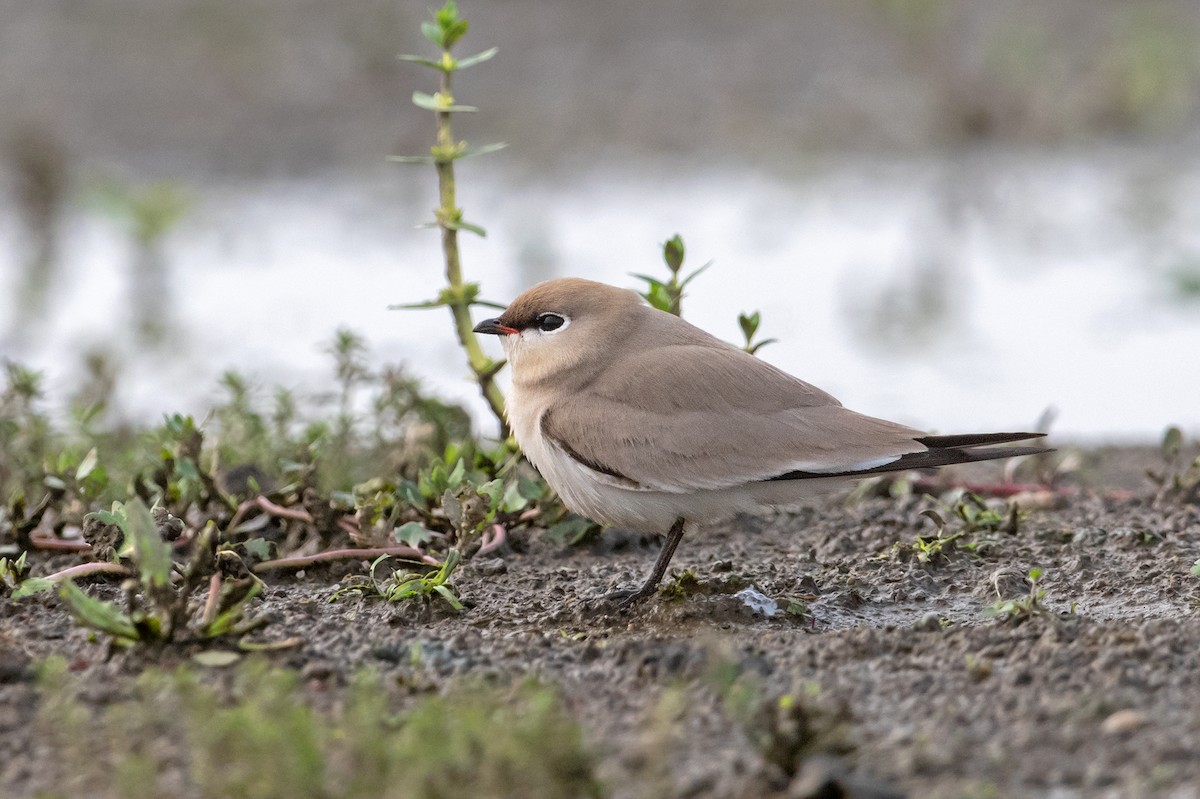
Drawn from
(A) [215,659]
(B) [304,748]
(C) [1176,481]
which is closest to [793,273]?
(C) [1176,481]

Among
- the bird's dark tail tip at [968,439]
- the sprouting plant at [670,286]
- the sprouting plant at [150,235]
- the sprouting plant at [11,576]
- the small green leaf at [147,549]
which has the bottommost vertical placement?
the sprouting plant at [11,576]

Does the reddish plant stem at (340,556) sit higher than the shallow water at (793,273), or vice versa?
the shallow water at (793,273)

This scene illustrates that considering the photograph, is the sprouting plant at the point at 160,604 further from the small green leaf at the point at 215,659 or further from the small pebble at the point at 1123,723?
the small pebble at the point at 1123,723

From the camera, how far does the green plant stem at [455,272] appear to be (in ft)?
14.6

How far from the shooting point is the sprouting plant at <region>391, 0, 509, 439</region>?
434 cm

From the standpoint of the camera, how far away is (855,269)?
9367 mm

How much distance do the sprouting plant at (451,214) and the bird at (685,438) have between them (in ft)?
1.69

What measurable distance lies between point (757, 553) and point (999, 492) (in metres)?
0.91

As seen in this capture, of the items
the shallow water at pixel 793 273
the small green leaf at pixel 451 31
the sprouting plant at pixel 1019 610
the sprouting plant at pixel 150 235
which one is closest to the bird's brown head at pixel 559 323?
the small green leaf at pixel 451 31

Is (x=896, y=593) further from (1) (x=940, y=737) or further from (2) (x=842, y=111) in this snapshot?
(2) (x=842, y=111)

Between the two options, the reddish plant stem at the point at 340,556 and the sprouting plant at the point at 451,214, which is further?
the sprouting plant at the point at 451,214

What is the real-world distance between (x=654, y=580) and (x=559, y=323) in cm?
79

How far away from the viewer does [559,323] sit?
4.21 m

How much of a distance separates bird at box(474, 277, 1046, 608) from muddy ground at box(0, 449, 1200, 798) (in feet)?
0.82
